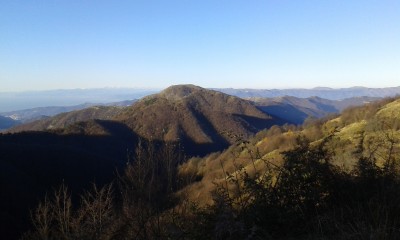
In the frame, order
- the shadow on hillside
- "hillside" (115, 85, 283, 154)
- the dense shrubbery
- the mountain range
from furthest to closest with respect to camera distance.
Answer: "hillside" (115, 85, 283, 154)
the shadow on hillside
the mountain range
the dense shrubbery

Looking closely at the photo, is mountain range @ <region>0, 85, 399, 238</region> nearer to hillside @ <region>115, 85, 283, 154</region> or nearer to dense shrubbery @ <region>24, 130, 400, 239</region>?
hillside @ <region>115, 85, 283, 154</region>

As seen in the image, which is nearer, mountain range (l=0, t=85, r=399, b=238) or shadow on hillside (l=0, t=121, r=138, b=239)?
mountain range (l=0, t=85, r=399, b=238)

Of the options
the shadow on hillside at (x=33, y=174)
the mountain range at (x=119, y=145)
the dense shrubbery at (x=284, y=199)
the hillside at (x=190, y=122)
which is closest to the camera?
the dense shrubbery at (x=284, y=199)

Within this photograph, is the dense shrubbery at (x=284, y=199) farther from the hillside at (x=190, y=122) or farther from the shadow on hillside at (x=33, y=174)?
the hillside at (x=190, y=122)

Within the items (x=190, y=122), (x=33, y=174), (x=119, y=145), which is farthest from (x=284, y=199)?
(x=190, y=122)

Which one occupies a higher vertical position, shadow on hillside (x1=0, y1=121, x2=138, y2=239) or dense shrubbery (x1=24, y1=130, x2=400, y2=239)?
dense shrubbery (x1=24, y1=130, x2=400, y2=239)

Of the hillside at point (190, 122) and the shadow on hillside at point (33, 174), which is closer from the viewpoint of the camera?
the shadow on hillside at point (33, 174)

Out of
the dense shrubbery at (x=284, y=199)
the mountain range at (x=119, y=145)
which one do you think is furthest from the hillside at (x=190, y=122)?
the dense shrubbery at (x=284, y=199)

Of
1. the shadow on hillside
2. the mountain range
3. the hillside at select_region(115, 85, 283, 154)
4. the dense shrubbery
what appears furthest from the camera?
the hillside at select_region(115, 85, 283, 154)

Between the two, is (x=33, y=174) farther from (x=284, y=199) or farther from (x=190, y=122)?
(x=190, y=122)

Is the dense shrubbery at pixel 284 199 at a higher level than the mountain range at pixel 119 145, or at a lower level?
higher

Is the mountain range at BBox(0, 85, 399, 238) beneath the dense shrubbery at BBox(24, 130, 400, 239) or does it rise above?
beneath

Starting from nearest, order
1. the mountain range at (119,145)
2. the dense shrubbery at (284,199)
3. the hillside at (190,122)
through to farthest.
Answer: the dense shrubbery at (284,199) < the mountain range at (119,145) < the hillside at (190,122)

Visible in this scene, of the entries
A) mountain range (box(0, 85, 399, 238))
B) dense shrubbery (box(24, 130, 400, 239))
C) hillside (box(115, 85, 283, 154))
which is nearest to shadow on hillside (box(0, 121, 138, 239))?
mountain range (box(0, 85, 399, 238))
